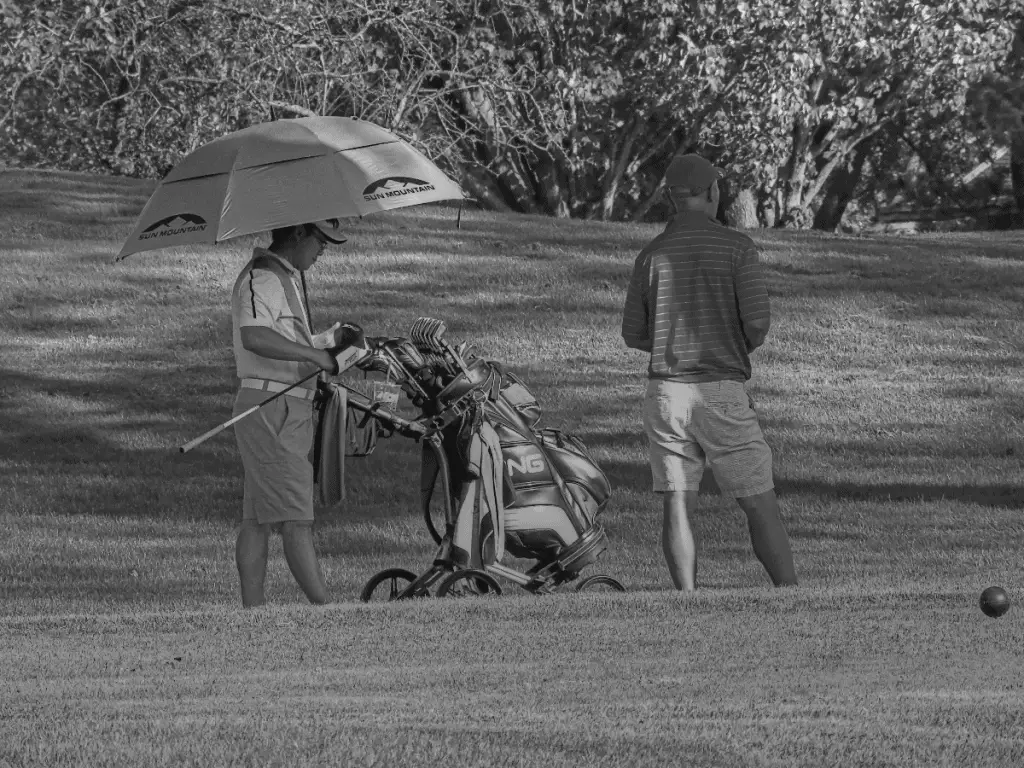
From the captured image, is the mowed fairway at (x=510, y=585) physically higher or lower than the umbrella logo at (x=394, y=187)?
lower

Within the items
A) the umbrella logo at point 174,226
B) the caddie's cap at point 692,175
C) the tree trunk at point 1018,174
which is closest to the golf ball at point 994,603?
the caddie's cap at point 692,175

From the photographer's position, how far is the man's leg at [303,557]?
7488mm

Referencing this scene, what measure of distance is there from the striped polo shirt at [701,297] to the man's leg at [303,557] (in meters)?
1.59

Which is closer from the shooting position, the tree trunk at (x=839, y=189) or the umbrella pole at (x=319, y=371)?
the umbrella pole at (x=319, y=371)

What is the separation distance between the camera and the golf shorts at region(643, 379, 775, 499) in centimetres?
746

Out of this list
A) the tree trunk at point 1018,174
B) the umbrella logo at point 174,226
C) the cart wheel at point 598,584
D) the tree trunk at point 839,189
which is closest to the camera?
the umbrella logo at point 174,226

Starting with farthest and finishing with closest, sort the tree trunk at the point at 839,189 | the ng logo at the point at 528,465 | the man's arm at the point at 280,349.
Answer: the tree trunk at the point at 839,189 → the ng logo at the point at 528,465 → the man's arm at the point at 280,349

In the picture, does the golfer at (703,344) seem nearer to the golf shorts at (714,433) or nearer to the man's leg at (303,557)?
the golf shorts at (714,433)

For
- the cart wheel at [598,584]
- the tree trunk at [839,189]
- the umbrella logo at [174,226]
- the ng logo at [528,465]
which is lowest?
the tree trunk at [839,189]

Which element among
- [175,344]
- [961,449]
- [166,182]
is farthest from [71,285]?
[166,182]

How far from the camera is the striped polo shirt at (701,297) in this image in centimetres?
740

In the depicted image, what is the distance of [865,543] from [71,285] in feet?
35.2

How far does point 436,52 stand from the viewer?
977 inches

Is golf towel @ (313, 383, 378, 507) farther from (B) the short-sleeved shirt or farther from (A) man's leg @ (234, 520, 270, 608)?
(A) man's leg @ (234, 520, 270, 608)
